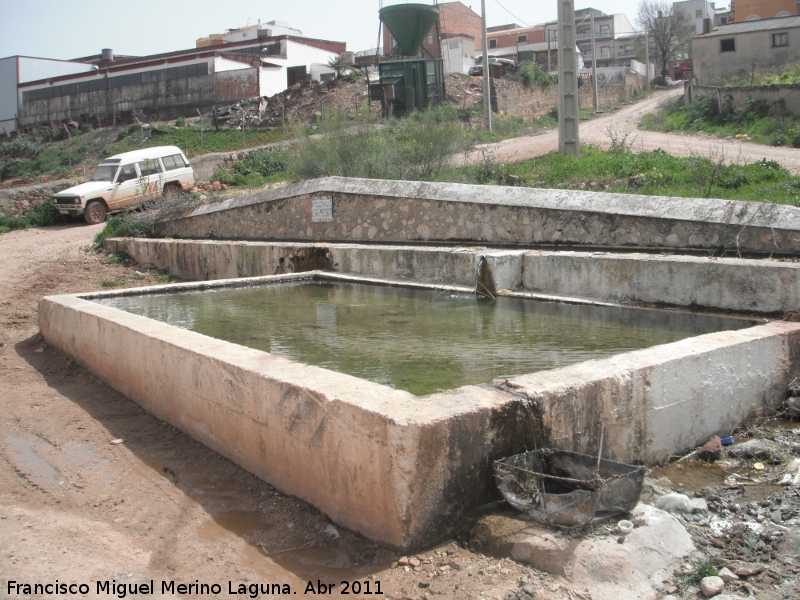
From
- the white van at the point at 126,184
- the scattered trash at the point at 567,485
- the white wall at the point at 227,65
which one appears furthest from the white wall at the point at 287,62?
the scattered trash at the point at 567,485

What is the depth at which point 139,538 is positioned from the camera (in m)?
3.47

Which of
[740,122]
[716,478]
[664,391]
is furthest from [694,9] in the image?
[716,478]

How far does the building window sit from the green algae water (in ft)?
108

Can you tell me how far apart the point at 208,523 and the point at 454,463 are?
1384mm

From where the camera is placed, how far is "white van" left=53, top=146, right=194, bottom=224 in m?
17.6

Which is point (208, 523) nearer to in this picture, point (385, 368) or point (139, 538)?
point (139, 538)

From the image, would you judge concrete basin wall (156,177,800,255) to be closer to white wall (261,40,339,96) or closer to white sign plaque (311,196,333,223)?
white sign plaque (311,196,333,223)

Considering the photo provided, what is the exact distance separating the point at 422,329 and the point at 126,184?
1480cm

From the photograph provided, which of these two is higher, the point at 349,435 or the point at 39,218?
the point at 39,218

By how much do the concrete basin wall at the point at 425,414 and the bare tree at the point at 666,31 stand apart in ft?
197

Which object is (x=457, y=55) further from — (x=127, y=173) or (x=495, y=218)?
(x=495, y=218)

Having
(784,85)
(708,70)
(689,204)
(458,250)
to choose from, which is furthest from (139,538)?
(708,70)

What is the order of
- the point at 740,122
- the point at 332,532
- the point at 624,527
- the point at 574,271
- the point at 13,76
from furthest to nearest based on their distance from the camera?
the point at 13,76, the point at 740,122, the point at 574,271, the point at 332,532, the point at 624,527

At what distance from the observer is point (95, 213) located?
699 inches
